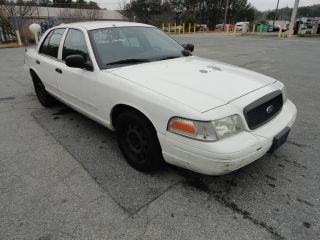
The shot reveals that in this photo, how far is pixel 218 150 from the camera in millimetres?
2170

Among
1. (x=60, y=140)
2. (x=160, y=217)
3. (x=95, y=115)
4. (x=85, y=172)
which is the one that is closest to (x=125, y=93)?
(x=95, y=115)

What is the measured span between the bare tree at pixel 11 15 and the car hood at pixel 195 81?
23628 mm

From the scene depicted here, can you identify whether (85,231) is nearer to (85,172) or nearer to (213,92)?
(85,172)

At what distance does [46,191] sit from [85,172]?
46 centimetres

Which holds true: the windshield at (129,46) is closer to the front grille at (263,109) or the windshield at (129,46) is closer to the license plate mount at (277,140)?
the front grille at (263,109)

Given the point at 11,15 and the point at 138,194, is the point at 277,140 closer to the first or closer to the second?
the point at 138,194

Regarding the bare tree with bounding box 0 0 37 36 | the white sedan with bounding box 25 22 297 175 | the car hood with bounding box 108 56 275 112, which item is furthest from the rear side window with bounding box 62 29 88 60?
the bare tree with bounding box 0 0 37 36

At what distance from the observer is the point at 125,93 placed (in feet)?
8.89

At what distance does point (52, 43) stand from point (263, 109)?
3521mm

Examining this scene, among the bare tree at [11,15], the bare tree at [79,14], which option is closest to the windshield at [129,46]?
the bare tree at [11,15]

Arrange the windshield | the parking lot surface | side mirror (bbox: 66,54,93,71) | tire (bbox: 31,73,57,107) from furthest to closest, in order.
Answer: tire (bbox: 31,73,57,107) < the windshield < side mirror (bbox: 66,54,93,71) < the parking lot surface

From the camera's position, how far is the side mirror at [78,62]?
3057mm

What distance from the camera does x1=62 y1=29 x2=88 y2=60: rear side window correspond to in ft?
11.2

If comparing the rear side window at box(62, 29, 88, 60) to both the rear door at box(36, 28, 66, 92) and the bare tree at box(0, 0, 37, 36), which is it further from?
the bare tree at box(0, 0, 37, 36)
